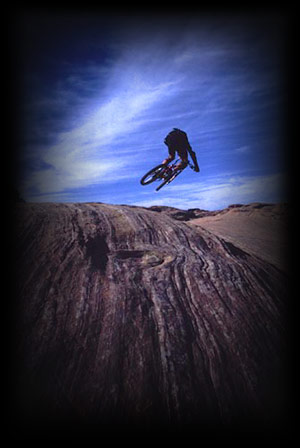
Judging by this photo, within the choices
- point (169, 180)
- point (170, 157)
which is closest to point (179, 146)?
point (170, 157)

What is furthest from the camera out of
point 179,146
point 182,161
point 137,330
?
point 182,161

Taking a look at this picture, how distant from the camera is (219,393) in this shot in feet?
16.9

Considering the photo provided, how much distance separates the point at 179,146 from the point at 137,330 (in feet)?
27.2

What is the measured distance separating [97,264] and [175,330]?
9.83 feet

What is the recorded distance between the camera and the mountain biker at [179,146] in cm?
1027

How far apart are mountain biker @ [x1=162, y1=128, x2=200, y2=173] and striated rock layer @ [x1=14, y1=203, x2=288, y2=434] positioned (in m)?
4.82

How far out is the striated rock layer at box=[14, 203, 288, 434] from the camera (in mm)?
4793

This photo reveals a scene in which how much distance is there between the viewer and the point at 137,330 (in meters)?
5.64

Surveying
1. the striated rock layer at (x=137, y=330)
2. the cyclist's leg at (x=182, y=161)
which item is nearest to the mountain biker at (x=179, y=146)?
the cyclist's leg at (x=182, y=161)

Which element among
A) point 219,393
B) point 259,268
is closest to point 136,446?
point 219,393

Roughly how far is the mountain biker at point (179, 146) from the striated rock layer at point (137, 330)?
15.8ft

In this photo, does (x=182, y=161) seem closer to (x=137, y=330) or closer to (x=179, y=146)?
(x=179, y=146)

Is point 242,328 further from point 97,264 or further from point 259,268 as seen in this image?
point 97,264

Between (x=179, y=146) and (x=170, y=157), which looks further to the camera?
(x=170, y=157)
